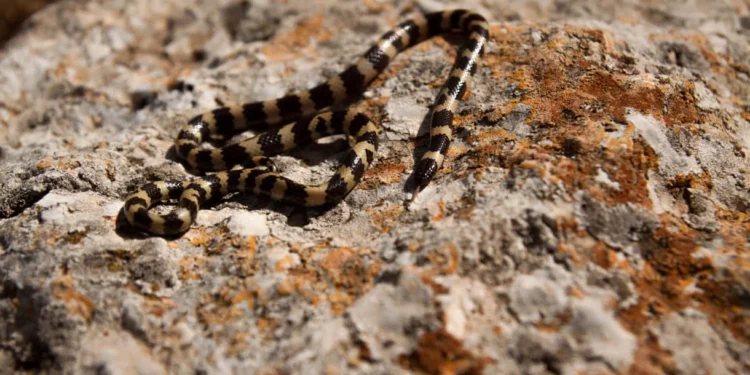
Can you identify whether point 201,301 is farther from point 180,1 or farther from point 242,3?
point 180,1

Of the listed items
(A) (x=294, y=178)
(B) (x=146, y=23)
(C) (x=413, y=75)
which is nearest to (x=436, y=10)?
(C) (x=413, y=75)

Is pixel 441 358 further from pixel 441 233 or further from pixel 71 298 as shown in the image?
pixel 71 298

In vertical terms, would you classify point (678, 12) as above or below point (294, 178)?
above

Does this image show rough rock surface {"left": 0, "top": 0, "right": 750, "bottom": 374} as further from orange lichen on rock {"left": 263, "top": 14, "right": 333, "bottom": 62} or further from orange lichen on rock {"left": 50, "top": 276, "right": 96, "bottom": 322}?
orange lichen on rock {"left": 263, "top": 14, "right": 333, "bottom": 62}

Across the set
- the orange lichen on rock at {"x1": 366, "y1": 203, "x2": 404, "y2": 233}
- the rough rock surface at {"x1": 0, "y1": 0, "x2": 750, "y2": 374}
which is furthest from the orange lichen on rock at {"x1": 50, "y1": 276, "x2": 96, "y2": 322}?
the orange lichen on rock at {"x1": 366, "y1": 203, "x2": 404, "y2": 233}

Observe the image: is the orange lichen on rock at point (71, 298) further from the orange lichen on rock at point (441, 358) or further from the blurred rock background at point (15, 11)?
the blurred rock background at point (15, 11)

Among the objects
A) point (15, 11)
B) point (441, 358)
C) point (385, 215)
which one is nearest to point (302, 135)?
point (385, 215)

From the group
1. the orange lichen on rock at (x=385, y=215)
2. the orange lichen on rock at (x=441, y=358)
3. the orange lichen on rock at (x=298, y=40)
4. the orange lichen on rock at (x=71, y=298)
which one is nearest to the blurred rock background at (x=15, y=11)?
the orange lichen on rock at (x=298, y=40)
